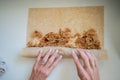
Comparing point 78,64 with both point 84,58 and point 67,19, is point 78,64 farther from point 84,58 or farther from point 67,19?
point 67,19

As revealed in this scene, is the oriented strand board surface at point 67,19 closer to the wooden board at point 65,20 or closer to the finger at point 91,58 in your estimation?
the wooden board at point 65,20

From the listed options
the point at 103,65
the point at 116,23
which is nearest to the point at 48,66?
the point at 103,65

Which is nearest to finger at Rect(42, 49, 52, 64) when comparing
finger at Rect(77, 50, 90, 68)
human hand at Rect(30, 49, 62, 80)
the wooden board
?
human hand at Rect(30, 49, 62, 80)

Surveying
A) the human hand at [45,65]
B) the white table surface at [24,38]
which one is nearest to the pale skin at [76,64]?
the human hand at [45,65]

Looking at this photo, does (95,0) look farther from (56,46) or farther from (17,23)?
(17,23)

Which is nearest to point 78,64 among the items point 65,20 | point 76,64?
point 76,64

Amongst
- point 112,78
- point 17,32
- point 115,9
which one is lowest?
point 112,78

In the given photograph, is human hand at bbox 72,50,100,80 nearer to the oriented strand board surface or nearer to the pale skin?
the pale skin
